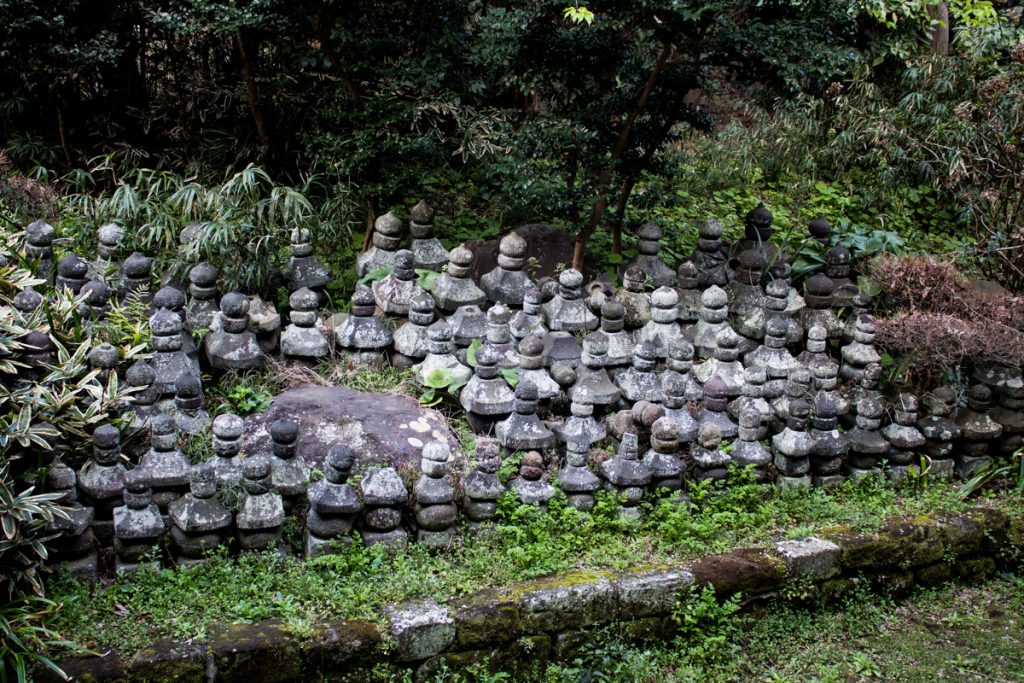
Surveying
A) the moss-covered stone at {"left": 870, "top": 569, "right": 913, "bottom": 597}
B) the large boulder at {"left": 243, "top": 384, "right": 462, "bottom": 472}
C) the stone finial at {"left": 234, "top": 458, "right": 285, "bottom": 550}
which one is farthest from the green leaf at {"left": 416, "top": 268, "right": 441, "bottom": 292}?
the moss-covered stone at {"left": 870, "top": 569, "right": 913, "bottom": 597}

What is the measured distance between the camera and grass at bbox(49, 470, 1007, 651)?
13.3 feet

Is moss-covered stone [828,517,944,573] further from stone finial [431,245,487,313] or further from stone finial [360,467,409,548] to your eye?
stone finial [431,245,487,313]

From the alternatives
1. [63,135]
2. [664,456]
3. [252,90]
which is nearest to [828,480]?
[664,456]

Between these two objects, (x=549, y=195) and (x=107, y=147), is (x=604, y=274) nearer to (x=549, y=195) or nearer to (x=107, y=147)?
(x=549, y=195)

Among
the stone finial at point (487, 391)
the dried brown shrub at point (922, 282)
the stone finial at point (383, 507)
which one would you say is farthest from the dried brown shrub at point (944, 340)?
the stone finial at point (383, 507)

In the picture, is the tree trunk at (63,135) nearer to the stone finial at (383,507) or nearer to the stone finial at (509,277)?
the stone finial at (509,277)

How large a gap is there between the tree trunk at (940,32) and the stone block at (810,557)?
6.35 meters

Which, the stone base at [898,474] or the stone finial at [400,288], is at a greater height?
the stone finial at [400,288]

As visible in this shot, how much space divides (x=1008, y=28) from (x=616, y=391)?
579 cm

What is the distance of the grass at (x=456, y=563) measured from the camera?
4059mm

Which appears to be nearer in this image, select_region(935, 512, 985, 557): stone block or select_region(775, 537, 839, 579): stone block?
select_region(775, 537, 839, 579): stone block

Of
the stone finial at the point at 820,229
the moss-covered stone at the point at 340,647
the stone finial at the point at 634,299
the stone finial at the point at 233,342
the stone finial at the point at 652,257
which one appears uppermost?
the stone finial at the point at 820,229

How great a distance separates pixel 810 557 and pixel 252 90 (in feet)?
16.5

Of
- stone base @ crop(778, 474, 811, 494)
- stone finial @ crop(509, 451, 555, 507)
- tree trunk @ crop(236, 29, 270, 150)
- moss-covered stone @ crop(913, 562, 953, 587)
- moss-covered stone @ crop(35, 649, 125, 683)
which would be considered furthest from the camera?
tree trunk @ crop(236, 29, 270, 150)
